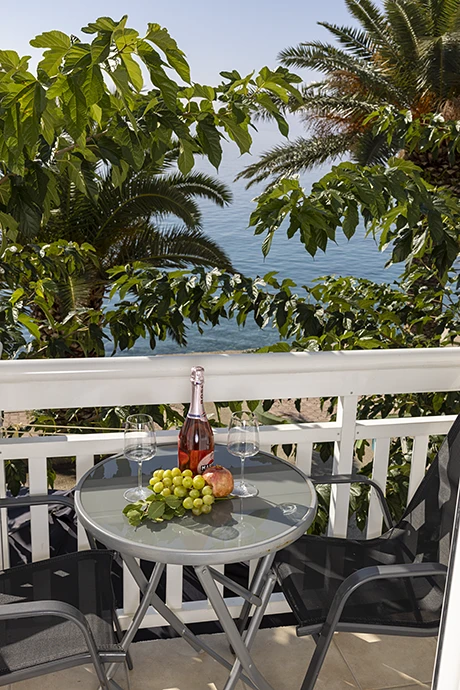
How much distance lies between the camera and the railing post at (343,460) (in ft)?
7.32

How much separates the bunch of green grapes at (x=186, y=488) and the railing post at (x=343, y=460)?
2.08 ft

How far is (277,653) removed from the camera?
228 centimetres

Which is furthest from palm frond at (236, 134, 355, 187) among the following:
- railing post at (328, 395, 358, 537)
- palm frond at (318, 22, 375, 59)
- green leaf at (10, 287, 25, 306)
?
railing post at (328, 395, 358, 537)

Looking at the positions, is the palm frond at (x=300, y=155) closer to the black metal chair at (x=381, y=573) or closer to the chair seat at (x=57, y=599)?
the black metal chair at (x=381, y=573)

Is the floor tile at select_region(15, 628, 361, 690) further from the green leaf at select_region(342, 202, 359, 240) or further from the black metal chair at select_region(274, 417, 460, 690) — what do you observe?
the green leaf at select_region(342, 202, 359, 240)

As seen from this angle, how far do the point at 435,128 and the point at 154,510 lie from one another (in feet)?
6.61

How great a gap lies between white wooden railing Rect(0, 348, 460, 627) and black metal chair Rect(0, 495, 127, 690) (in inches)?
7.0

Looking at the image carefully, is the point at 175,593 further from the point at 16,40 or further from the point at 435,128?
the point at 16,40

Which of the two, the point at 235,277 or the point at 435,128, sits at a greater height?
the point at 435,128

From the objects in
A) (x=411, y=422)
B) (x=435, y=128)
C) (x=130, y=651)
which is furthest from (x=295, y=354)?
(x=435, y=128)

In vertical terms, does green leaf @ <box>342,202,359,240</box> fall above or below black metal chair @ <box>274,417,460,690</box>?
above

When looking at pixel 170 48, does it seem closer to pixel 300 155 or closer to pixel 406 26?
pixel 406 26

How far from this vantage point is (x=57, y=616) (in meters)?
1.73

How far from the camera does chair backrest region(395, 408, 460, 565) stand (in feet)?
6.41
